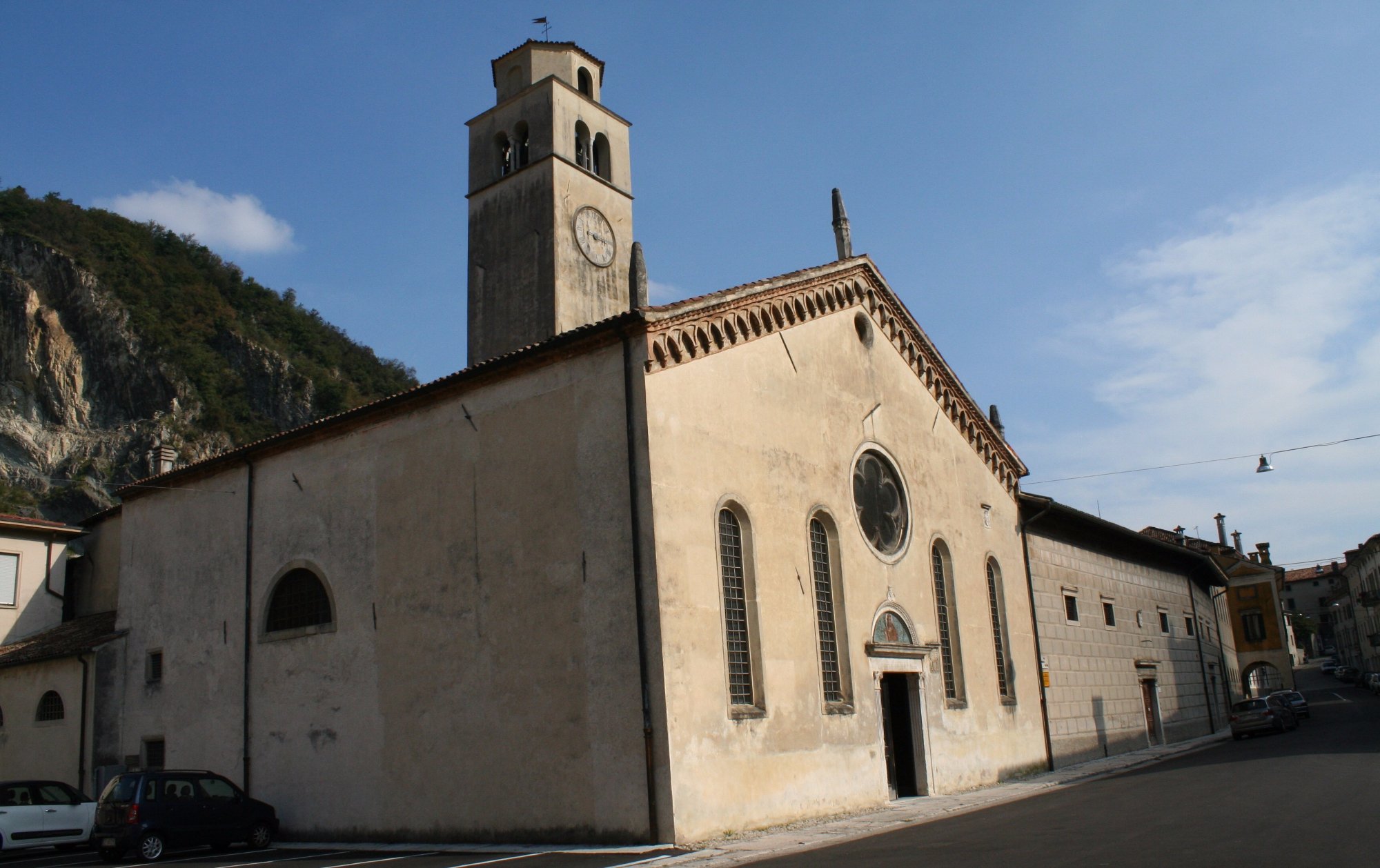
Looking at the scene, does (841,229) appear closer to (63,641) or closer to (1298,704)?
(63,641)

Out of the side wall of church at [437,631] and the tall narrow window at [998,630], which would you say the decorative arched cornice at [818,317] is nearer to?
the side wall of church at [437,631]

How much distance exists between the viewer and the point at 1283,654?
57094 mm

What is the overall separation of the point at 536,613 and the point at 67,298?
60552 millimetres

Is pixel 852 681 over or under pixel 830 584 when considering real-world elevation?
under

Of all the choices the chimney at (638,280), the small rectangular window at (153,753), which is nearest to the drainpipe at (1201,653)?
the chimney at (638,280)

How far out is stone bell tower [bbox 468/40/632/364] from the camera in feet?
92.8

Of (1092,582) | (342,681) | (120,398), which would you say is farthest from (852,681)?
(120,398)

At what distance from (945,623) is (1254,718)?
17317 millimetres

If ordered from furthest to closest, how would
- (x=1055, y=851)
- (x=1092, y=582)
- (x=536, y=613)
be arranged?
(x=1092, y=582) → (x=536, y=613) → (x=1055, y=851)

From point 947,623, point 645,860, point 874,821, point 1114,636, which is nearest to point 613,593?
point 645,860

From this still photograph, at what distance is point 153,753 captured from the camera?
20.6 metres

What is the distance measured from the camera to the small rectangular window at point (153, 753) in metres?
20.4

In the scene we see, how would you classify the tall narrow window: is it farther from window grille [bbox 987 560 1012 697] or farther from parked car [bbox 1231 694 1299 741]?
parked car [bbox 1231 694 1299 741]

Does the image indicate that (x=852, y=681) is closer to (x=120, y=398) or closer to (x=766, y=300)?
(x=766, y=300)
